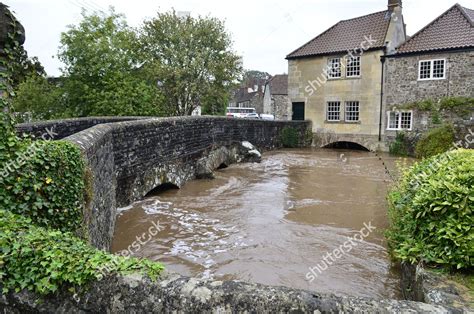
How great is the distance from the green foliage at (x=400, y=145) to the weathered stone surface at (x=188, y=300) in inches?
802

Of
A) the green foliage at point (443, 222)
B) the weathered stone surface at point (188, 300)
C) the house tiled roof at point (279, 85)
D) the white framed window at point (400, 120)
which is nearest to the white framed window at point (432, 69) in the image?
the white framed window at point (400, 120)

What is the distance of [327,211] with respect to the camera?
29.7ft

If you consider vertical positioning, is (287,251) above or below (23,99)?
below

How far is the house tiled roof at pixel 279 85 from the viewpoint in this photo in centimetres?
5531

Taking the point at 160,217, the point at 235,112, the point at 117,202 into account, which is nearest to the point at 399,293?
the point at 160,217

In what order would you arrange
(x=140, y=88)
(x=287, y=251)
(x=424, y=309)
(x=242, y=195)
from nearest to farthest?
(x=424, y=309) < (x=287, y=251) < (x=242, y=195) < (x=140, y=88)

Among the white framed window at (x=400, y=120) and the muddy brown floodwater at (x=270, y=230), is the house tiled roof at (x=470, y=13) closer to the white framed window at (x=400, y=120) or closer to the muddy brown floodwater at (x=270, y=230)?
the white framed window at (x=400, y=120)

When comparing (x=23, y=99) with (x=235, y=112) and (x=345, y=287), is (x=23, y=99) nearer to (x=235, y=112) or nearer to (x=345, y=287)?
(x=345, y=287)

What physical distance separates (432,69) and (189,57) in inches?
572

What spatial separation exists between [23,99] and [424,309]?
76.2 ft

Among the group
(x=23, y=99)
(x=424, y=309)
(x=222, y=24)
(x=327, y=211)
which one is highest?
(x=222, y=24)

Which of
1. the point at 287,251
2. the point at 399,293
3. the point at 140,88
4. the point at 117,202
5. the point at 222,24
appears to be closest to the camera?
the point at 399,293

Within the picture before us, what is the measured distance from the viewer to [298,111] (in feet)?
87.1

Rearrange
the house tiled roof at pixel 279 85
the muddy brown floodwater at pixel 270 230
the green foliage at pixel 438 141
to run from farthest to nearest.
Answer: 1. the house tiled roof at pixel 279 85
2. the green foliage at pixel 438 141
3. the muddy brown floodwater at pixel 270 230
